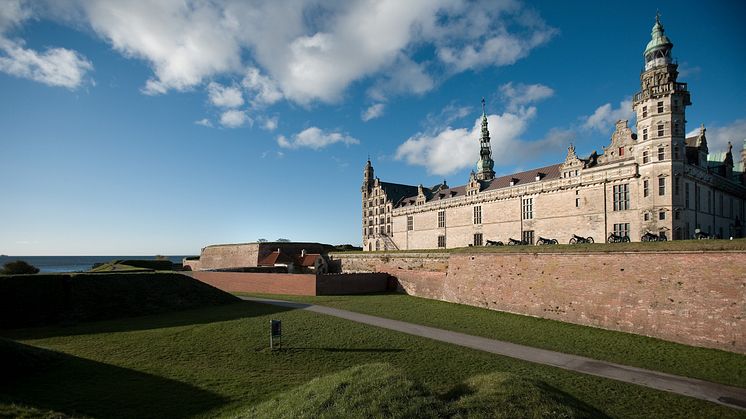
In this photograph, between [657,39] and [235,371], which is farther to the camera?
[657,39]

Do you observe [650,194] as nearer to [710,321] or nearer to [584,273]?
[584,273]

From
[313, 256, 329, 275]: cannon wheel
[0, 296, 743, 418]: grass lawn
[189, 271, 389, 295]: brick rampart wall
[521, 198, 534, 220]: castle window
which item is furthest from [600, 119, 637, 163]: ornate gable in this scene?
[313, 256, 329, 275]: cannon wheel

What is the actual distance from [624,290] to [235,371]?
18072mm

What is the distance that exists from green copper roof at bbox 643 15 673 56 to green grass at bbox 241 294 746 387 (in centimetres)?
2281

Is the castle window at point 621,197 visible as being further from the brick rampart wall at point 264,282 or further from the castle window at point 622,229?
the brick rampart wall at point 264,282

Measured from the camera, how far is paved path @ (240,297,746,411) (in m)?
10.2

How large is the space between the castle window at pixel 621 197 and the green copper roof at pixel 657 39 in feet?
34.3

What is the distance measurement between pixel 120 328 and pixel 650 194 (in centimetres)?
3531

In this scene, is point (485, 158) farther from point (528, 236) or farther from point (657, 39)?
point (657, 39)

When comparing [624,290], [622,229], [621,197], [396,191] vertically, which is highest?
[396,191]

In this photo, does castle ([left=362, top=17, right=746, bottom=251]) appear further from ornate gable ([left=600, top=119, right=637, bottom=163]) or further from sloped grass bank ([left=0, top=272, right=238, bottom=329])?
sloped grass bank ([left=0, top=272, right=238, bottom=329])

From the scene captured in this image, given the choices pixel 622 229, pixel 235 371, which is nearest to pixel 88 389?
pixel 235 371

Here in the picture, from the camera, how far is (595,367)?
1238cm

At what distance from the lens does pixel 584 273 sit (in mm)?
19859
